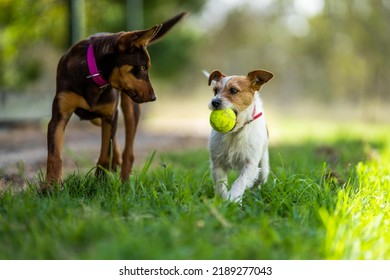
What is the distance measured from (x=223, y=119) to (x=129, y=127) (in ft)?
4.85

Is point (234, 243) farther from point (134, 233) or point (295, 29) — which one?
point (295, 29)

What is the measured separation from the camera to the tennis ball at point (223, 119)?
15.9ft

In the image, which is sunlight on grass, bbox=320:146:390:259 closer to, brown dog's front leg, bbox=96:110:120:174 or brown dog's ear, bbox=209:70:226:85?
brown dog's ear, bbox=209:70:226:85

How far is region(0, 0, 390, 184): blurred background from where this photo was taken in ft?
51.0

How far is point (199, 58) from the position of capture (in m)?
37.2

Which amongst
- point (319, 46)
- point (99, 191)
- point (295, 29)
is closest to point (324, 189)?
point (99, 191)

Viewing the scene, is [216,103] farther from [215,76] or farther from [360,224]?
[360,224]

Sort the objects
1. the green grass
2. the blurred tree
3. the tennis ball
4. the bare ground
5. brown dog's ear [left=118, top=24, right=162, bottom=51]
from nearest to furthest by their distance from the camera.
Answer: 1. the green grass
2. the tennis ball
3. brown dog's ear [left=118, top=24, right=162, bottom=51]
4. the bare ground
5. the blurred tree

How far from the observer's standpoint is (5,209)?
3951 millimetres

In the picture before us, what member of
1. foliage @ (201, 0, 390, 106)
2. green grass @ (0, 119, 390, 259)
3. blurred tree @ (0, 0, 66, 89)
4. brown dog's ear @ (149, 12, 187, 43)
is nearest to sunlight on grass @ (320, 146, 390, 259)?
green grass @ (0, 119, 390, 259)

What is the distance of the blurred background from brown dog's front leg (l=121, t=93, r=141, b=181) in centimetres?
109

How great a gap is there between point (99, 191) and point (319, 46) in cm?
3433

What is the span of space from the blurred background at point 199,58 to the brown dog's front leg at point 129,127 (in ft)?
3.58

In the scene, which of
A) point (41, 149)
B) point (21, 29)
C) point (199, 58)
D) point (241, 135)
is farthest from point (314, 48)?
point (241, 135)
